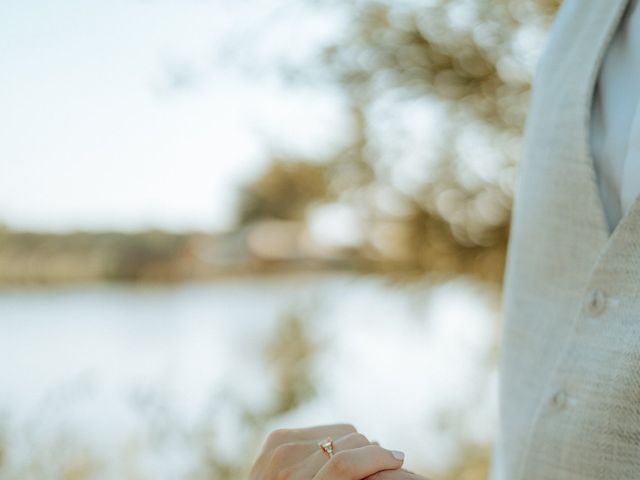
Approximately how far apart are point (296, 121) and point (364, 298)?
0.97m

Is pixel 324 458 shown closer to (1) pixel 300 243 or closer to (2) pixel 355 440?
(2) pixel 355 440

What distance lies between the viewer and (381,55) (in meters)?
3.44

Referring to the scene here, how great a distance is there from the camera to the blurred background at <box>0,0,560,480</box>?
3246 mm

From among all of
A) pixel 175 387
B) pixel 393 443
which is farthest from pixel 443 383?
pixel 175 387

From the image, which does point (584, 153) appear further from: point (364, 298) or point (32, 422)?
point (364, 298)

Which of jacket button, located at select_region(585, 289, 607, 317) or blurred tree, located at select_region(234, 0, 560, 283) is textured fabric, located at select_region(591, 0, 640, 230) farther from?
blurred tree, located at select_region(234, 0, 560, 283)

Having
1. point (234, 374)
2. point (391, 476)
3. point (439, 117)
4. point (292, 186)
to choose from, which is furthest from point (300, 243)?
point (391, 476)

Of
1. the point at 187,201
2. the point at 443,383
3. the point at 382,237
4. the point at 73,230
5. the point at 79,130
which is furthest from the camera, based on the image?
the point at 79,130

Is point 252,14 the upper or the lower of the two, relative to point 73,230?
upper

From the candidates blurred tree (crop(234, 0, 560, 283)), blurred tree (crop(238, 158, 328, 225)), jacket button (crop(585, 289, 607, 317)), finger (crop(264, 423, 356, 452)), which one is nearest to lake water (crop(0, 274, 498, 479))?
blurred tree (crop(234, 0, 560, 283))

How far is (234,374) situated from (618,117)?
131 inches

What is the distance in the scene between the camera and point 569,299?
2.94 ft

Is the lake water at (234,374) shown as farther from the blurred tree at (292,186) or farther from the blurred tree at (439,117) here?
the blurred tree at (292,186)

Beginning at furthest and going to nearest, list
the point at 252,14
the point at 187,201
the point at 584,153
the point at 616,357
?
the point at 187,201 < the point at 252,14 < the point at 584,153 < the point at 616,357
